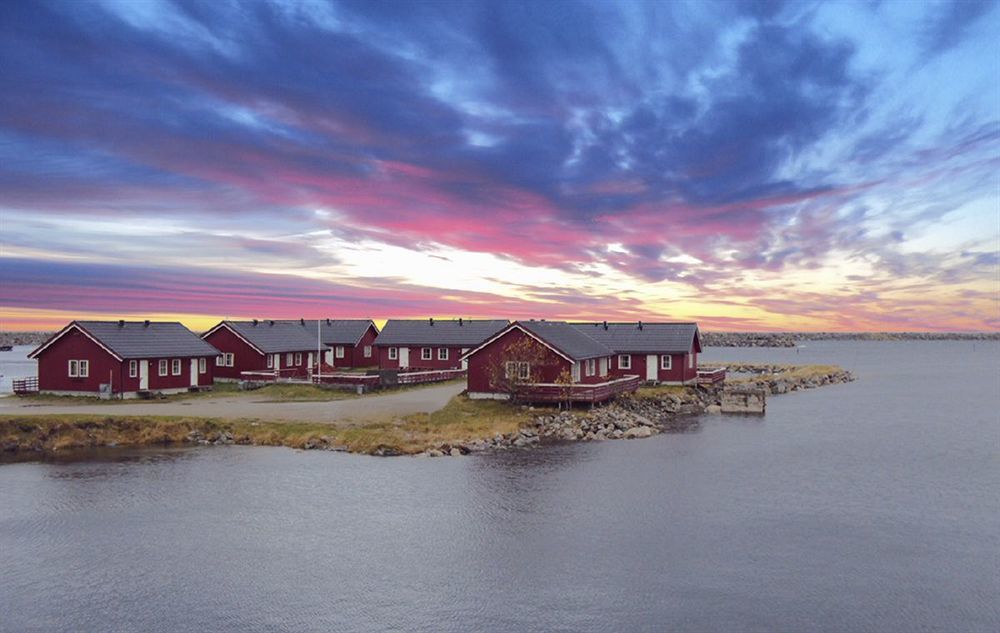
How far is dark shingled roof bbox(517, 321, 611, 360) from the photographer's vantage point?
57.2 metres

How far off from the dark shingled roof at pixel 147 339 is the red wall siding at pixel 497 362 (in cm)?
2403

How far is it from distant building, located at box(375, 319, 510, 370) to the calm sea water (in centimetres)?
3763

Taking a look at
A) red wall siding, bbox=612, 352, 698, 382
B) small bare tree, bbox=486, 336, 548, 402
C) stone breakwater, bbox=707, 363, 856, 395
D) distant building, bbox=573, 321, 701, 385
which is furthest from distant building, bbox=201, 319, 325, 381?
stone breakwater, bbox=707, 363, 856, 395

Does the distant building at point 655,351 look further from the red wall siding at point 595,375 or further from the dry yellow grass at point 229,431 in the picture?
the dry yellow grass at point 229,431

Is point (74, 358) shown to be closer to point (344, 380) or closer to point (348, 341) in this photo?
point (344, 380)

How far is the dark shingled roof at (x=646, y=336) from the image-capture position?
70.5m

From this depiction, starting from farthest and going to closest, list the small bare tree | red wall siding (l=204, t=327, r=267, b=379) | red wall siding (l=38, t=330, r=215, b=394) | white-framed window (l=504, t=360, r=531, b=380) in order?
red wall siding (l=204, t=327, r=267, b=379), the small bare tree, white-framed window (l=504, t=360, r=531, b=380), red wall siding (l=38, t=330, r=215, b=394)

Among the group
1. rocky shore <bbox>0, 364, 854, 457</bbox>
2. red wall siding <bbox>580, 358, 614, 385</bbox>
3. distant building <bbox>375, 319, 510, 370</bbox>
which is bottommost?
rocky shore <bbox>0, 364, 854, 457</bbox>

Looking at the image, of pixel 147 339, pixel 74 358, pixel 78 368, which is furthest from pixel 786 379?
pixel 74 358

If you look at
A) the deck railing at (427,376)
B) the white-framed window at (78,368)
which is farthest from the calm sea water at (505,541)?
the deck railing at (427,376)

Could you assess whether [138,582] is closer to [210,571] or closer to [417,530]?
[210,571]

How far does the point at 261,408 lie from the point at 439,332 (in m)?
32.3

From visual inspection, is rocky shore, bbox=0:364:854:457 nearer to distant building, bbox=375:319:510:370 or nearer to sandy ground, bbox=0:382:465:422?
sandy ground, bbox=0:382:465:422

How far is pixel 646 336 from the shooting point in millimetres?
72688
